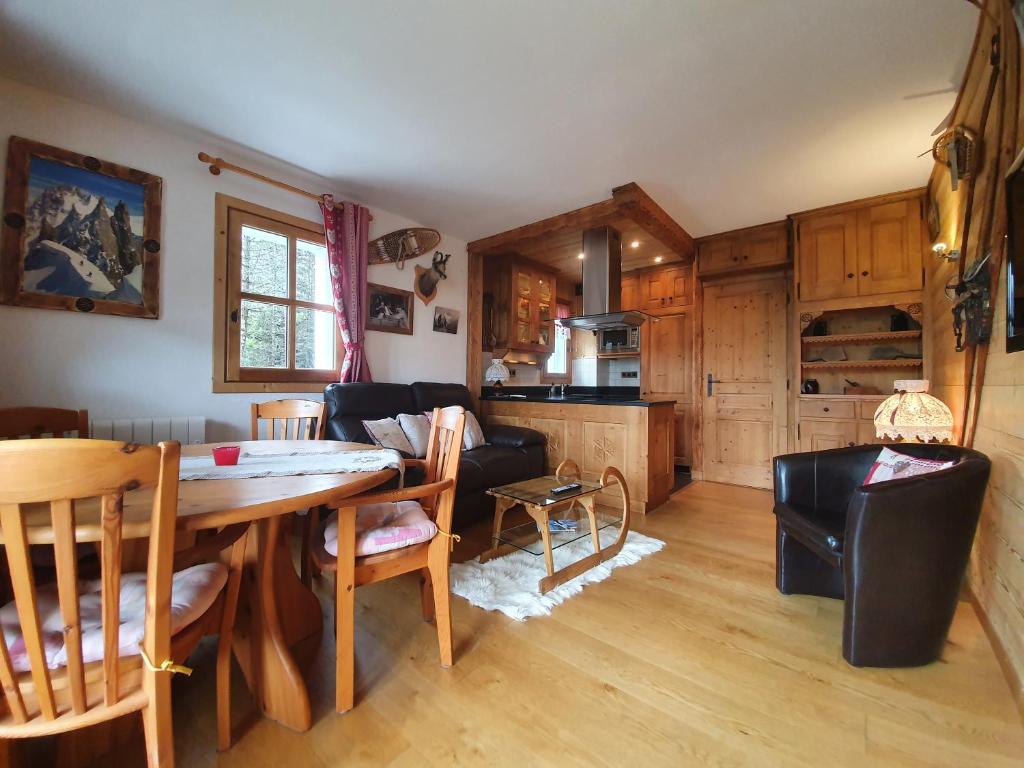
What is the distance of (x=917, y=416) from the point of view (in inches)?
92.2

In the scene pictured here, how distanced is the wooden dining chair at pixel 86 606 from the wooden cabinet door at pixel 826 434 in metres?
4.45

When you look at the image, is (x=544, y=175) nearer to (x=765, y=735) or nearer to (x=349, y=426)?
(x=349, y=426)

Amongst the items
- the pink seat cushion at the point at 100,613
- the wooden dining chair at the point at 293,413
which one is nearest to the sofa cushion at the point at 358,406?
the wooden dining chair at the point at 293,413

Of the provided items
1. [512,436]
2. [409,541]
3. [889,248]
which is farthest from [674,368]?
[409,541]

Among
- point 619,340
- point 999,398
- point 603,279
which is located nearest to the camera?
point 999,398

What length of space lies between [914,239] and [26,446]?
502cm

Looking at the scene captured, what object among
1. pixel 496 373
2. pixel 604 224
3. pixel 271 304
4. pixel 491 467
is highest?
pixel 604 224

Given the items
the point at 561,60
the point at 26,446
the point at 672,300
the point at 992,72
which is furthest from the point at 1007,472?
the point at 672,300

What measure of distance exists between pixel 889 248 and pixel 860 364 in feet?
3.25

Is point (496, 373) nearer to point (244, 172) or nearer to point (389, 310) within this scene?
point (389, 310)

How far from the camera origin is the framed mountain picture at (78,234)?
2.06 m

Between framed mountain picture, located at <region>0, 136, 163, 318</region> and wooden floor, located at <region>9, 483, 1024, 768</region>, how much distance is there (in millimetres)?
2117

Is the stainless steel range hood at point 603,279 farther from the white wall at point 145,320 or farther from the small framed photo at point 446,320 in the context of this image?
the white wall at point 145,320

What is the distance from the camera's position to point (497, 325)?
4.86m
